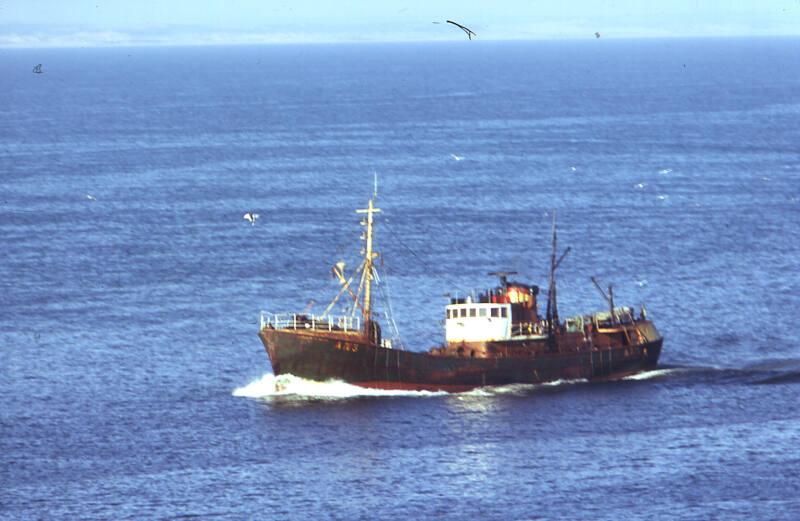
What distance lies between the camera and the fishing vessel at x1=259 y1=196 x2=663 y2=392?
106 m

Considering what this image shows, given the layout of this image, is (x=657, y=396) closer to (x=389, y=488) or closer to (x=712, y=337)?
(x=712, y=337)

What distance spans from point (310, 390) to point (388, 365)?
504 cm

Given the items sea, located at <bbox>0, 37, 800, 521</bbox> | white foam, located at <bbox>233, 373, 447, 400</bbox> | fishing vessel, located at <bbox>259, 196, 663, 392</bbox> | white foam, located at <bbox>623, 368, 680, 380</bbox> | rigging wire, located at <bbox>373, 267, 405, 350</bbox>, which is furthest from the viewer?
rigging wire, located at <bbox>373, 267, 405, 350</bbox>

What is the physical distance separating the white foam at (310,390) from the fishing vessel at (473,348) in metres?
0.37

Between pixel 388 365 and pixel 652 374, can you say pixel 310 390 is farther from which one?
pixel 652 374

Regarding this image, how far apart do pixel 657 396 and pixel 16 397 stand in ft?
128

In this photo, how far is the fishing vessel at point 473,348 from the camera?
10638 centimetres

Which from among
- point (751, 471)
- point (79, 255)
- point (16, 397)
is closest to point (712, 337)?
point (751, 471)

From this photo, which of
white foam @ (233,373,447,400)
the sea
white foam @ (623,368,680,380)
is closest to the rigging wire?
the sea

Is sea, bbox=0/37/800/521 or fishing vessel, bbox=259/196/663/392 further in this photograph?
fishing vessel, bbox=259/196/663/392

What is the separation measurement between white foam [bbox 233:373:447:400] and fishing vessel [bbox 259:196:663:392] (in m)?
0.37

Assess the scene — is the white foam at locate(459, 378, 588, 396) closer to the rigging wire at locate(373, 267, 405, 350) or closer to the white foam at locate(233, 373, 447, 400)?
the white foam at locate(233, 373, 447, 400)

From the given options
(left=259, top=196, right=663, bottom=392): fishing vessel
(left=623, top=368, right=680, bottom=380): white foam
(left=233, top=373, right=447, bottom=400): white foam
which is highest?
(left=259, top=196, right=663, bottom=392): fishing vessel

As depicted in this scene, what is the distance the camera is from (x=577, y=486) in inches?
3467
